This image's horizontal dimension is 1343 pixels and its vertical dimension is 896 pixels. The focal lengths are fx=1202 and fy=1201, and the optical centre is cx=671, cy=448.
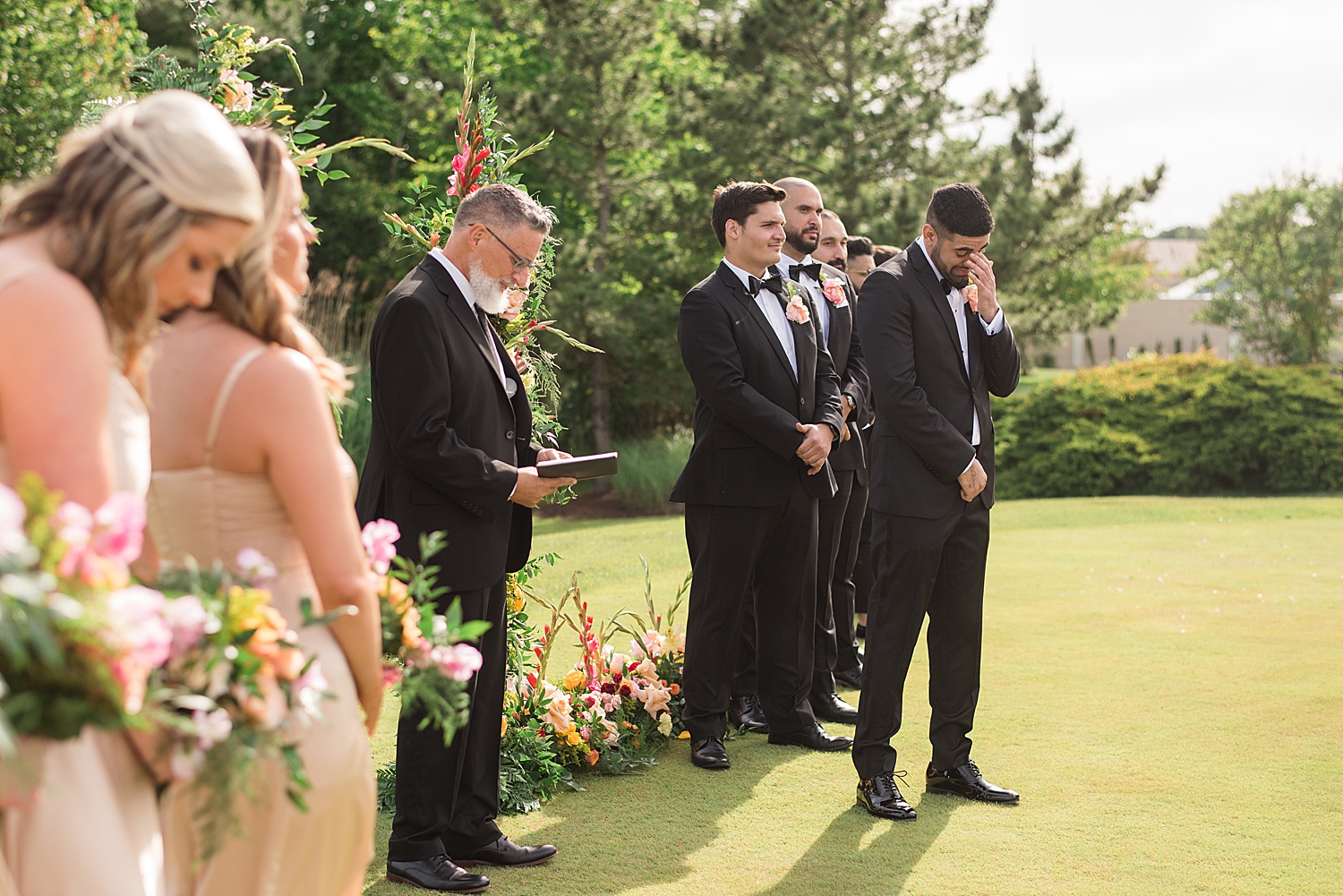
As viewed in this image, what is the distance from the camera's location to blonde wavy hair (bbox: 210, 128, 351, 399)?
2.24 m

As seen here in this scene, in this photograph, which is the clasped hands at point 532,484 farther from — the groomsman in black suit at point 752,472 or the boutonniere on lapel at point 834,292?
the boutonniere on lapel at point 834,292

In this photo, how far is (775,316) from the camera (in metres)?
6.00

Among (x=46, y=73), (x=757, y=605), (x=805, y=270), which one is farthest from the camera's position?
(x=46, y=73)

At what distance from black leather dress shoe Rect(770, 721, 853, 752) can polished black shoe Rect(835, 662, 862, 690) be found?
4.35ft

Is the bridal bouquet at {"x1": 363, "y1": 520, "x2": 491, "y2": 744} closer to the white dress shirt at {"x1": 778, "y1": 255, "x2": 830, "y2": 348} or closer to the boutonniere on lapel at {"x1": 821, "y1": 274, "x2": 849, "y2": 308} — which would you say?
the white dress shirt at {"x1": 778, "y1": 255, "x2": 830, "y2": 348}

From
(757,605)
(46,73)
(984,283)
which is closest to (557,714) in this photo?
(757,605)

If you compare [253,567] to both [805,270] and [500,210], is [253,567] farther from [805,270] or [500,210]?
[805,270]

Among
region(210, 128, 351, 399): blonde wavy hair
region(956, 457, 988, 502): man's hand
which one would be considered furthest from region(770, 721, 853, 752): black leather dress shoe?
region(210, 128, 351, 399): blonde wavy hair

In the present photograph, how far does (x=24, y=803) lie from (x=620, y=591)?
8424 millimetres

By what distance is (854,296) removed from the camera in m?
7.47

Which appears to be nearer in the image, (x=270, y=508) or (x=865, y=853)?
(x=270, y=508)

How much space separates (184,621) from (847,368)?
18.6 feet

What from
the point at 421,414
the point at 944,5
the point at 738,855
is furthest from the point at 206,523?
the point at 944,5

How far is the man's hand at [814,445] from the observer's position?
5.71 m
